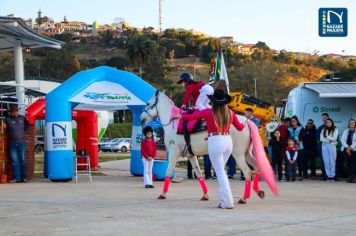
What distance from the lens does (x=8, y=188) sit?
1586cm

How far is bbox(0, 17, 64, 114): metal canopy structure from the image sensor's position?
2036 cm

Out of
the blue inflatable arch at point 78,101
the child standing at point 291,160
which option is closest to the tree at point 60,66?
the blue inflatable arch at point 78,101

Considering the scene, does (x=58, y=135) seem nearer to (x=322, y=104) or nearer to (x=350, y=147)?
(x=350, y=147)

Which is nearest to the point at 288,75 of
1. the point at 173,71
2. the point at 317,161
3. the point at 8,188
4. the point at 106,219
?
the point at 173,71

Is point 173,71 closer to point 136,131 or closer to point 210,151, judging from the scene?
point 136,131

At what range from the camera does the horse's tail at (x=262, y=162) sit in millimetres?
11938

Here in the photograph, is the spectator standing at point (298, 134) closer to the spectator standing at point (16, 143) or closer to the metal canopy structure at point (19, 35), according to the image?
the spectator standing at point (16, 143)

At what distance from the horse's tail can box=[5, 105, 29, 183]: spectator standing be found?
315 inches

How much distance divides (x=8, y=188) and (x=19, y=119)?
9.12 feet

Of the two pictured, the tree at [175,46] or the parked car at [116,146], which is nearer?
the parked car at [116,146]

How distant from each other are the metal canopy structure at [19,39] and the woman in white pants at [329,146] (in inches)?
367

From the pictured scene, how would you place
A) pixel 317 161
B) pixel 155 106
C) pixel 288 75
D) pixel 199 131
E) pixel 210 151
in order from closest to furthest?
pixel 210 151 → pixel 199 131 → pixel 155 106 → pixel 317 161 → pixel 288 75

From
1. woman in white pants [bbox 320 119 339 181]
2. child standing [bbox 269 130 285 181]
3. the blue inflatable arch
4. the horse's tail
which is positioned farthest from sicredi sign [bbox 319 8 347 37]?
the horse's tail

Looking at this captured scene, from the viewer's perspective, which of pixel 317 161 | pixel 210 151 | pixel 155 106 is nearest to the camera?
pixel 210 151
